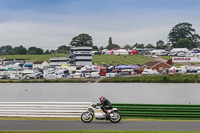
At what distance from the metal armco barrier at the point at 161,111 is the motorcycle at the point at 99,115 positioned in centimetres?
204

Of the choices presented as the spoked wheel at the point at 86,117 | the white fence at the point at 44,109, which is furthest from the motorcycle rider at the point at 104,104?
the white fence at the point at 44,109

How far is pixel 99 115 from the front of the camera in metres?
22.0

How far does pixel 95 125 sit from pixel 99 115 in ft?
3.57

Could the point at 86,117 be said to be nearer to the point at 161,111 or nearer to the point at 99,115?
the point at 99,115

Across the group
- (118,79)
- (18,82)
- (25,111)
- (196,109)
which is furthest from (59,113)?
(18,82)

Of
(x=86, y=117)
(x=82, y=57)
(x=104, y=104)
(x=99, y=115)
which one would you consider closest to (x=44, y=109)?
(x=86, y=117)

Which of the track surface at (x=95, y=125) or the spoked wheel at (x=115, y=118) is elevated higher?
the spoked wheel at (x=115, y=118)

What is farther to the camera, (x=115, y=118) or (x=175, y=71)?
(x=175, y=71)

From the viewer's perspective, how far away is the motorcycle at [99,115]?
2173 cm

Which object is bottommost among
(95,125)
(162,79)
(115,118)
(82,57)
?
(162,79)

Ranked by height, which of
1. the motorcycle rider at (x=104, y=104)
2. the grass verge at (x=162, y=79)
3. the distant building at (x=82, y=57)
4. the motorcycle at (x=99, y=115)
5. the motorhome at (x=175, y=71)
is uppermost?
the distant building at (x=82, y=57)

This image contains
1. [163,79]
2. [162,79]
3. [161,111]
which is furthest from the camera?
[162,79]

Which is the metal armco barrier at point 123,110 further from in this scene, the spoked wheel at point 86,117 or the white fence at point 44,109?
the spoked wheel at point 86,117

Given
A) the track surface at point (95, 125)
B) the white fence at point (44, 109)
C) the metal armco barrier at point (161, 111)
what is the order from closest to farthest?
the track surface at point (95, 125) → the metal armco barrier at point (161, 111) → the white fence at point (44, 109)
